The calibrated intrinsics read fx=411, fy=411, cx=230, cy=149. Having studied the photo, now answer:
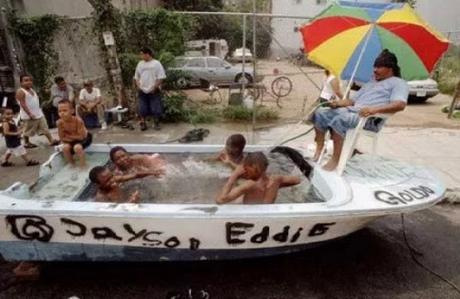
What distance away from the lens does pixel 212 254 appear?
3.52 meters

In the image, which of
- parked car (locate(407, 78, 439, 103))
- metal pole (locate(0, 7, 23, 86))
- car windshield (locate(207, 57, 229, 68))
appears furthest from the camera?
car windshield (locate(207, 57, 229, 68))

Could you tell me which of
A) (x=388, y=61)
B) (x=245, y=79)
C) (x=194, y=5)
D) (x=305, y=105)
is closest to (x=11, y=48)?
(x=245, y=79)

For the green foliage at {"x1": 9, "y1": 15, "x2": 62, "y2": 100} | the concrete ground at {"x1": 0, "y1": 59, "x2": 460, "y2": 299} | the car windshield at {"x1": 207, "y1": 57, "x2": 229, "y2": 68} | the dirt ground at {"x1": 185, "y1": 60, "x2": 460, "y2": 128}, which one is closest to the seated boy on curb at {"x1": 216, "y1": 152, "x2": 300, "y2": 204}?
the concrete ground at {"x1": 0, "y1": 59, "x2": 460, "y2": 299}

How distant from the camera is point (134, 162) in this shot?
4738 mm

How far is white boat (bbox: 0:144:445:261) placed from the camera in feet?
10.7

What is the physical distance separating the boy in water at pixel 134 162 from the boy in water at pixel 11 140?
7.84ft

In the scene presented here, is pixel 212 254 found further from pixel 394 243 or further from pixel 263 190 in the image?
pixel 394 243

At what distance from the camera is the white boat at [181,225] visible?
10.7ft

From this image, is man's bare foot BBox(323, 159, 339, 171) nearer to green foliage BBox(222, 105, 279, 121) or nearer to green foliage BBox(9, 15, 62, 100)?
green foliage BBox(222, 105, 279, 121)

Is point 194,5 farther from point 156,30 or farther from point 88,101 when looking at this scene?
point 88,101

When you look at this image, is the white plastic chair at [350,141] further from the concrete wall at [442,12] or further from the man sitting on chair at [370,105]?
the concrete wall at [442,12]

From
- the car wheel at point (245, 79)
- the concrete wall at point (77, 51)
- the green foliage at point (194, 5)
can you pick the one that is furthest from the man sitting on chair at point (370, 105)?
the green foliage at point (194, 5)

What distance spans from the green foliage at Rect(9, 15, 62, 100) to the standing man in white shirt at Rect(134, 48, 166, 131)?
8.34ft

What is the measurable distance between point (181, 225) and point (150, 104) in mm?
5405
